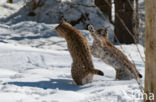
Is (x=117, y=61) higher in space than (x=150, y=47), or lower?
lower

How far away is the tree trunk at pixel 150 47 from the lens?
6.98 ft

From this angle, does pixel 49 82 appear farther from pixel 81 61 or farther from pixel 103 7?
pixel 103 7

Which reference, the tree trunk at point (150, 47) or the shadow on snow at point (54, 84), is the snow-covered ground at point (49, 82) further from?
the tree trunk at point (150, 47)

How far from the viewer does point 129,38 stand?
28.9 ft

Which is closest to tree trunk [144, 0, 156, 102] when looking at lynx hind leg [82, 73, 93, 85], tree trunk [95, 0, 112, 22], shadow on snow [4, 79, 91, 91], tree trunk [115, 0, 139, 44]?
shadow on snow [4, 79, 91, 91]

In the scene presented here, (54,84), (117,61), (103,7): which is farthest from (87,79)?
(103,7)

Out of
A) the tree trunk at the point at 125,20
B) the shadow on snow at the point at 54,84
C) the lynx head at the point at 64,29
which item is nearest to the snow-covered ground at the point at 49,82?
the shadow on snow at the point at 54,84

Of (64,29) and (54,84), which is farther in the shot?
(64,29)

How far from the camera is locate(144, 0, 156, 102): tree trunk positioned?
6.98 feet

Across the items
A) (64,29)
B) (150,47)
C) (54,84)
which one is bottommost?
(54,84)

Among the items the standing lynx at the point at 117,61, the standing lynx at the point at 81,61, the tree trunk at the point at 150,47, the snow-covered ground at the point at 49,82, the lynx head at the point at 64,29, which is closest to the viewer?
the tree trunk at the point at 150,47

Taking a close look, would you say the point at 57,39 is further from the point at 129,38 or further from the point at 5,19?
the point at 5,19

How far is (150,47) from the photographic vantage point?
7.06 ft

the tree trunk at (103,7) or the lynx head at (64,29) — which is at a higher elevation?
the lynx head at (64,29)
